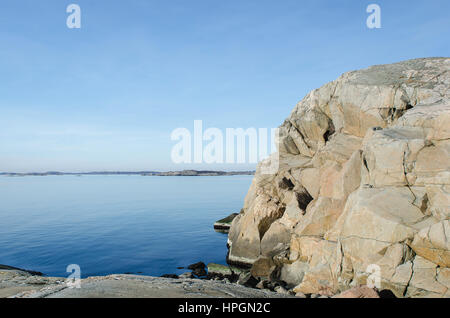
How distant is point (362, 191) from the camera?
59.5 ft

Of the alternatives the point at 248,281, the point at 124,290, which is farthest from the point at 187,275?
the point at 124,290

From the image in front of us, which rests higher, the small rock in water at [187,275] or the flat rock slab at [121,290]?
the flat rock slab at [121,290]

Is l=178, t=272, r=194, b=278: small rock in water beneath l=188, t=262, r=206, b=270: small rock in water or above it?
above

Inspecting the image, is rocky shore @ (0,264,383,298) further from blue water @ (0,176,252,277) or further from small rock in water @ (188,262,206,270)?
small rock in water @ (188,262,206,270)

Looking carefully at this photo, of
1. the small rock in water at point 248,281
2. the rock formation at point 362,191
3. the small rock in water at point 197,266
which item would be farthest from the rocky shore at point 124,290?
the small rock in water at point 197,266

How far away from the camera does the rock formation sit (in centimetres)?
1534

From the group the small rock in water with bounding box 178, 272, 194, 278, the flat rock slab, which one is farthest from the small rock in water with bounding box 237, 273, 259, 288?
the flat rock slab

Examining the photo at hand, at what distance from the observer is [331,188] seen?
24.4m

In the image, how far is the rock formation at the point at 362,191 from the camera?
15336 mm

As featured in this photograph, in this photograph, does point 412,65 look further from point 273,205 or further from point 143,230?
point 143,230

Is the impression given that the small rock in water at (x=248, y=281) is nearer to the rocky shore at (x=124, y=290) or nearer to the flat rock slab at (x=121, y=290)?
the rocky shore at (x=124, y=290)

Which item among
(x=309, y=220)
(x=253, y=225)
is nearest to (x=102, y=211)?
(x=253, y=225)

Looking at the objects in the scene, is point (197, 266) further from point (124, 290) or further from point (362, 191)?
point (362, 191)
